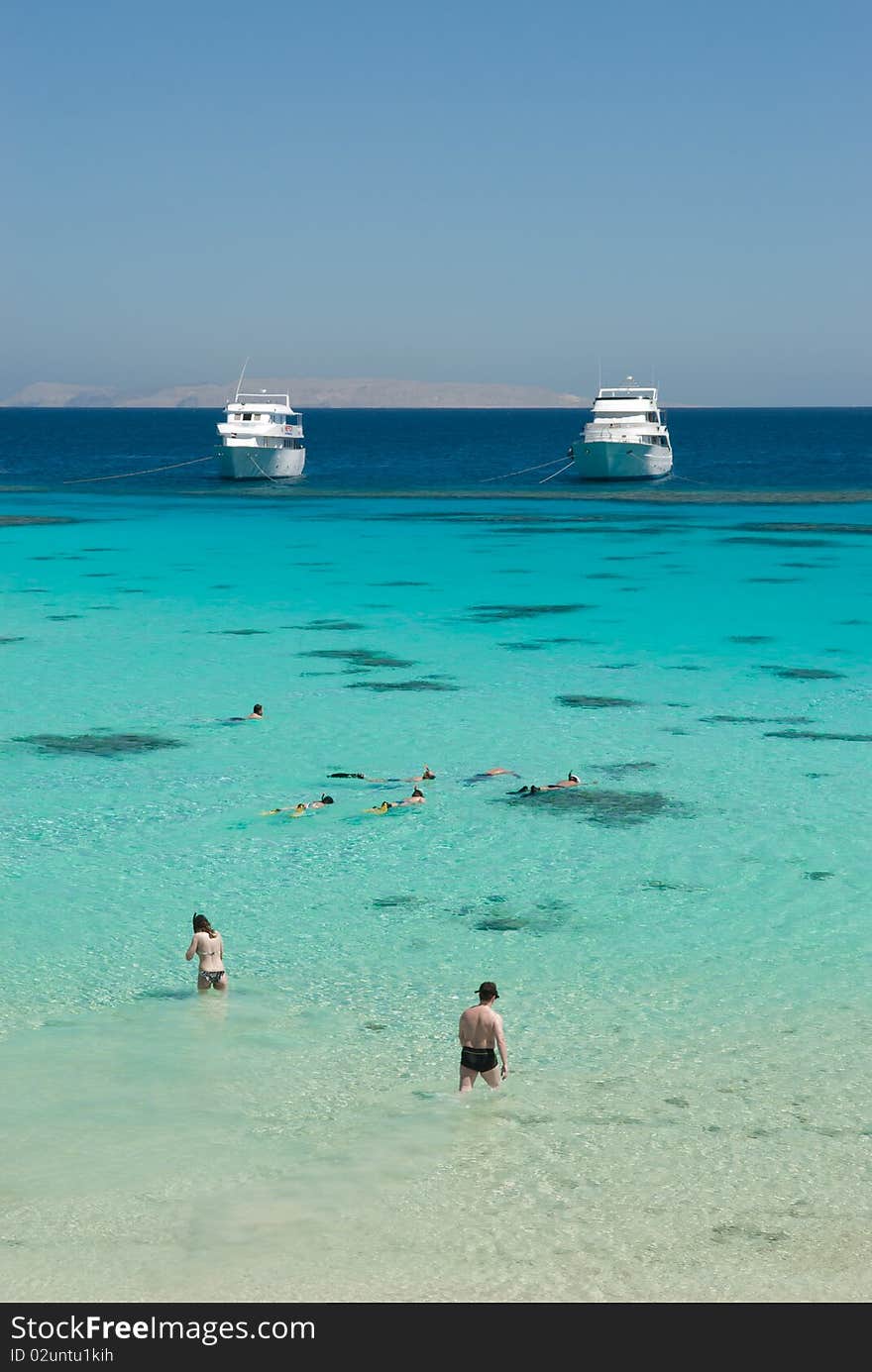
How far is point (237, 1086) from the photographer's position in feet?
46.1

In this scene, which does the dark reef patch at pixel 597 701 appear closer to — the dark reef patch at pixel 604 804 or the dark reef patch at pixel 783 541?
the dark reef patch at pixel 604 804

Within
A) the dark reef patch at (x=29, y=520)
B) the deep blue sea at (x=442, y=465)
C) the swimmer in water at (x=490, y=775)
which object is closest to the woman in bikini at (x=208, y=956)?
the swimmer in water at (x=490, y=775)

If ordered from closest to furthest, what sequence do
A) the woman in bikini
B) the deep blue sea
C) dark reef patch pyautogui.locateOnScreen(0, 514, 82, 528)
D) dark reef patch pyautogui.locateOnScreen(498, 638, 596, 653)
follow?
the woman in bikini < dark reef patch pyautogui.locateOnScreen(498, 638, 596, 653) < dark reef patch pyautogui.locateOnScreen(0, 514, 82, 528) < the deep blue sea

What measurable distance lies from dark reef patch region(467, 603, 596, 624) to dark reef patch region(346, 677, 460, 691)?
31.9 ft

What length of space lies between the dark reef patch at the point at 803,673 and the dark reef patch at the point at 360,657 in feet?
28.3

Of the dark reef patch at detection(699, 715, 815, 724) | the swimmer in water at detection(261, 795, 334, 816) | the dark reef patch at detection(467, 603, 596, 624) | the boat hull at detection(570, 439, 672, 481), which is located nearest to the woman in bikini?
the swimmer in water at detection(261, 795, 334, 816)

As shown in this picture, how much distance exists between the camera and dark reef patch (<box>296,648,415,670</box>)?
1432 inches

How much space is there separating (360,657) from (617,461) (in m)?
72.2

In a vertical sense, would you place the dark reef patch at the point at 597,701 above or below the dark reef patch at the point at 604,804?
above

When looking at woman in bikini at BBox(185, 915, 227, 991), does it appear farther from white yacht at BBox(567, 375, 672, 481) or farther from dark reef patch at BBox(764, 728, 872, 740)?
white yacht at BBox(567, 375, 672, 481)

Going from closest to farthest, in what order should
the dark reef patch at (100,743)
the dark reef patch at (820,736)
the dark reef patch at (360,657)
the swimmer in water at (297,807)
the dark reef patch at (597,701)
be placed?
1. the swimmer in water at (297,807)
2. the dark reef patch at (100,743)
3. the dark reef patch at (820,736)
4. the dark reef patch at (597,701)
5. the dark reef patch at (360,657)

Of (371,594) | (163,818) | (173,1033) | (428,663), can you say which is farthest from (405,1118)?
(371,594)

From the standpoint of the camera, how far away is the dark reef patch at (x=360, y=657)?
119 feet
